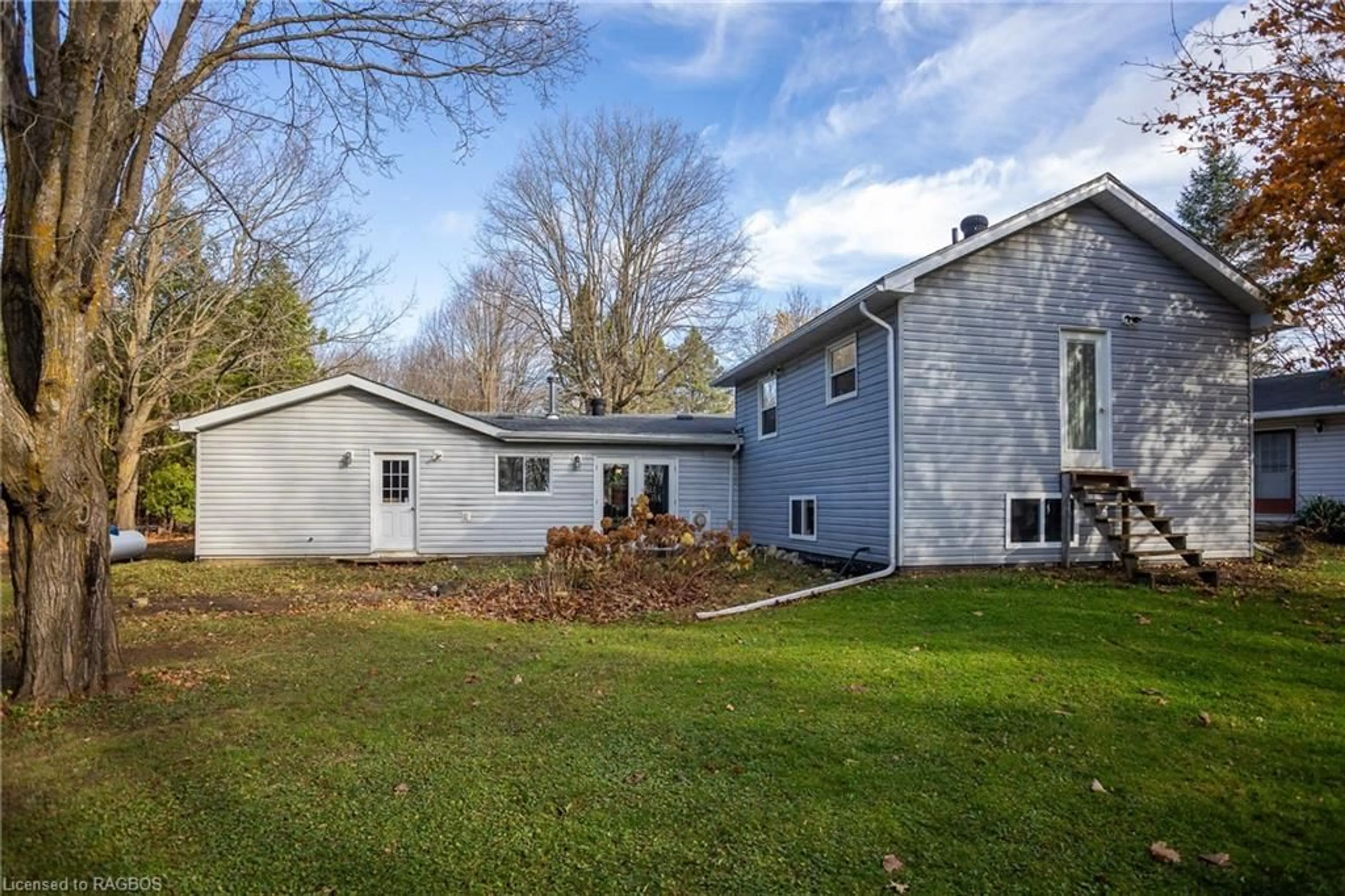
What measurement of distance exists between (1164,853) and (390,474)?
14.1m

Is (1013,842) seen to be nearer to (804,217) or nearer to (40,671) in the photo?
(40,671)

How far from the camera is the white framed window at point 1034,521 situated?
1028 centimetres

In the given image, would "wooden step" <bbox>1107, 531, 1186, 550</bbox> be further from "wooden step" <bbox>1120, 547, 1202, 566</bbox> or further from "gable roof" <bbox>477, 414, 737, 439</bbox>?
"gable roof" <bbox>477, 414, 737, 439</bbox>

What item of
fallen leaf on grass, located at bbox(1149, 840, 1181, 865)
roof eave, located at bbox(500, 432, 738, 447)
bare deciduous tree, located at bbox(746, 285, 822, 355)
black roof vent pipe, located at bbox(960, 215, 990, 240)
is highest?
bare deciduous tree, located at bbox(746, 285, 822, 355)

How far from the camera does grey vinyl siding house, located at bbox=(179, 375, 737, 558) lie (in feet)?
45.8

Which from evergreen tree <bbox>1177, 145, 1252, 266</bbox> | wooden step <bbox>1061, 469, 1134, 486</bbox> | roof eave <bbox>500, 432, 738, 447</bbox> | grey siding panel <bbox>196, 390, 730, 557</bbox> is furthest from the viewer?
evergreen tree <bbox>1177, 145, 1252, 266</bbox>

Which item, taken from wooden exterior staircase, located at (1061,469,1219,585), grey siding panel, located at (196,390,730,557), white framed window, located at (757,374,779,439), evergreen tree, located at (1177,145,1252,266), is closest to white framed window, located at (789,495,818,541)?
white framed window, located at (757,374,779,439)

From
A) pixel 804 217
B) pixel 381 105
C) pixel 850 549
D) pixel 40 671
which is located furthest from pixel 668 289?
pixel 40 671

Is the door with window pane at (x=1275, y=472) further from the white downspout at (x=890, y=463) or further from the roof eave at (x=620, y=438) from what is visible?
the white downspout at (x=890, y=463)

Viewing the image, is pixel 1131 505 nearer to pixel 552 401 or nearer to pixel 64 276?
pixel 64 276

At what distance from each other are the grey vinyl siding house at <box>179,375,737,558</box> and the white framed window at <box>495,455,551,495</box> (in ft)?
0.12

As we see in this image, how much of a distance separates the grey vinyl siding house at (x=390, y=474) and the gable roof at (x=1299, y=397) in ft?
42.4

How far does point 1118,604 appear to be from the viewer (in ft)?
25.6

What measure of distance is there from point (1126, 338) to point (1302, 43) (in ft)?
14.0
